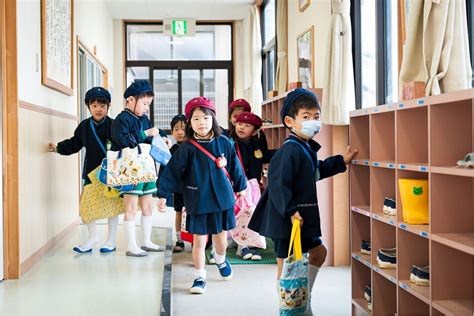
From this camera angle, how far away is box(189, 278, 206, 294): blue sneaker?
3.70m

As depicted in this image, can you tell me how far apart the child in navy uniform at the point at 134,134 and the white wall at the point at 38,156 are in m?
0.62

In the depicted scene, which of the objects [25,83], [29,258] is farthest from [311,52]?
[29,258]

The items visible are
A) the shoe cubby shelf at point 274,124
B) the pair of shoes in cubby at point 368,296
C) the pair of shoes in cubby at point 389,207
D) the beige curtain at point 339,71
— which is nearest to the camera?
the pair of shoes in cubby at point 389,207

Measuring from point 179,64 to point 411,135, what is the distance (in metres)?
8.42

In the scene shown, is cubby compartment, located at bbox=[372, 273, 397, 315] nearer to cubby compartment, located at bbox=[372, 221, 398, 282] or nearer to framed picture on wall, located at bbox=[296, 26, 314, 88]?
cubby compartment, located at bbox=[372, 221, 398, 282]

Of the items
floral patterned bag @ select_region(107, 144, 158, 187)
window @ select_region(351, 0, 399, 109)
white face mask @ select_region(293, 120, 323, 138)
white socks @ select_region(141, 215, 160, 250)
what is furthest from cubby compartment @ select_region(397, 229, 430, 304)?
white socks @ select_region(141, 215, 160, 250)

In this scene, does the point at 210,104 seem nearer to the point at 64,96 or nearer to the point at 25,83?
the point at 25,83

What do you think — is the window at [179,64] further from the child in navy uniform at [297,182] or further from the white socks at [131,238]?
the child in navy uniform at [297,182]

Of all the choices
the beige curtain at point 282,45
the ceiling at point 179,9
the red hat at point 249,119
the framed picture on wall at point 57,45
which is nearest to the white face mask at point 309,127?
the red hat at point 249,119

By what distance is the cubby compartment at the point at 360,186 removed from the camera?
3.17 metres

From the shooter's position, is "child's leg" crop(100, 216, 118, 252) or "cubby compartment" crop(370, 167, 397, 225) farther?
"child's leg" crop(100, 216, 118, 252)

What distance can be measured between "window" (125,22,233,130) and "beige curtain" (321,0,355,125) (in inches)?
251

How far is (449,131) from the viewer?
7.59 feet

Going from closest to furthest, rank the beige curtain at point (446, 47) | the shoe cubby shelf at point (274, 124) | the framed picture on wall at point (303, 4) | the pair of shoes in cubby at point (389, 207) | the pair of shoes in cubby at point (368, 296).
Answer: the pair of shoes in cubby at point (389, 207) → the beige curtain at point (446, 47) → the pair of shoes in cubby at point (368, 296) → the shoe cubby shelf at point (274, 124) → the framed picture on wall at point (303, 4)
